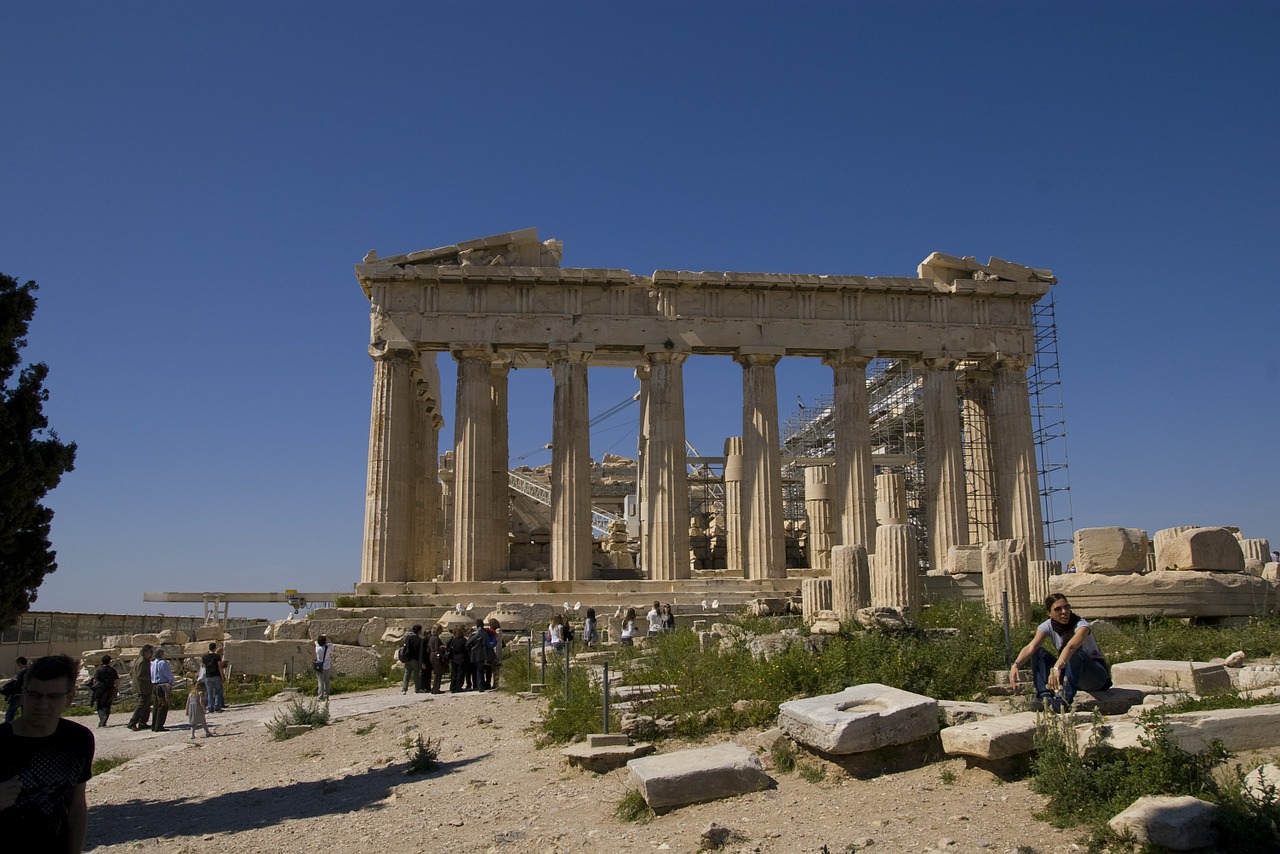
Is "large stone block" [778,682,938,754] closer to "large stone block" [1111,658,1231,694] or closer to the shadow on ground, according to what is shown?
"large stone block" [1111,658,1231,694]

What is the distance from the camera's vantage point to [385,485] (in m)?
27.5

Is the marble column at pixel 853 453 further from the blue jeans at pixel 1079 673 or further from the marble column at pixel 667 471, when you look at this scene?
the blue jeans at pixel 1079 673

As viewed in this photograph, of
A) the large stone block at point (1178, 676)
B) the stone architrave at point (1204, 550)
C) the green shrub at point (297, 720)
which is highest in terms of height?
the stone architrave at point (1204, 550)

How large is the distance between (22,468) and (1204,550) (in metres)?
15.6

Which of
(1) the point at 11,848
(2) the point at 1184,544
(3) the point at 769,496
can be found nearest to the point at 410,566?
(3) the point at 769,496

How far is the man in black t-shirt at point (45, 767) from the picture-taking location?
455 cm

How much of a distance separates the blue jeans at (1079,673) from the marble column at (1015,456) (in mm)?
21128

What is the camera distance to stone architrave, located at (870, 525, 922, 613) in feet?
57.3

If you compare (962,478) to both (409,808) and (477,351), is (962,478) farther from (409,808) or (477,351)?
(409,808)

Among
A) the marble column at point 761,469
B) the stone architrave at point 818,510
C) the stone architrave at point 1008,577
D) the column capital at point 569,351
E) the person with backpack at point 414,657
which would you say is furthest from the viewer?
the stone architrave at point 818,510

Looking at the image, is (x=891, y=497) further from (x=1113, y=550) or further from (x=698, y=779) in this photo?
(x=698, y=779)

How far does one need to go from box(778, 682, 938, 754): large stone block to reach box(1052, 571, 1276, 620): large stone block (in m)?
7.72

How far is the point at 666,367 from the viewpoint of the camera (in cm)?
2881

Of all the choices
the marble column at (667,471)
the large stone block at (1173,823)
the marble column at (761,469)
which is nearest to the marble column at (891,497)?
the marble column at (761,469)
